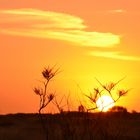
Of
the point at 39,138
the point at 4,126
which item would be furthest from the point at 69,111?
the point at 4,126

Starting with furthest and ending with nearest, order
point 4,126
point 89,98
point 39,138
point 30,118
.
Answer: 1. point 30,118
2. point 4,126
3. point 39,138
4. point 89,98

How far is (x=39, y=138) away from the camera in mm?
39094

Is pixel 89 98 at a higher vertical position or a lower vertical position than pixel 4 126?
lower

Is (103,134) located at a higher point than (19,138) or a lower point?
lower

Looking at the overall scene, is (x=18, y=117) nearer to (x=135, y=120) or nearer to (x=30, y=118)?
(x=30, y=118)

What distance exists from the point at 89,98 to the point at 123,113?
34386 mm

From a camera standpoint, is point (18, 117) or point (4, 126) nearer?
point (4, 126)

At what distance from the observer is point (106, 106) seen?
15.1m

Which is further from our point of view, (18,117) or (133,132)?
(18,117)

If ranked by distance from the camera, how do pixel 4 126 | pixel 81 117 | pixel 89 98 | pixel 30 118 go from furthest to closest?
pixel 30 118
pixel 4 126
pixel 81 117
pixel 89 98

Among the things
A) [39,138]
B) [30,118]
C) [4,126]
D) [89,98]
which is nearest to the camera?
[89,98]

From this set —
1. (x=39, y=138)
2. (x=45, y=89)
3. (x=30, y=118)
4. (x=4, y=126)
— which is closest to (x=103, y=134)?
(x=45, y=89)

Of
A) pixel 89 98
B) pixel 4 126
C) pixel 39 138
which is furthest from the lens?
pixel 4 126

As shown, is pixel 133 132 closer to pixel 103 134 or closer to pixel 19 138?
pixel 19 138
